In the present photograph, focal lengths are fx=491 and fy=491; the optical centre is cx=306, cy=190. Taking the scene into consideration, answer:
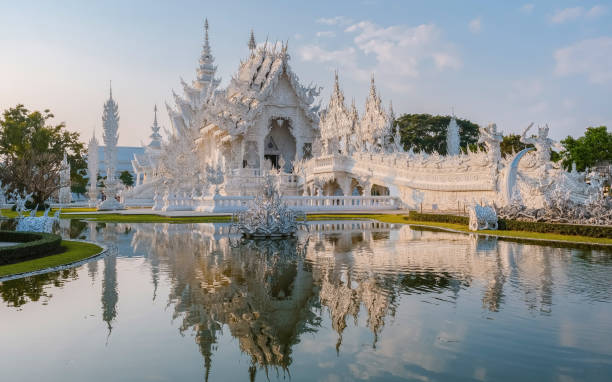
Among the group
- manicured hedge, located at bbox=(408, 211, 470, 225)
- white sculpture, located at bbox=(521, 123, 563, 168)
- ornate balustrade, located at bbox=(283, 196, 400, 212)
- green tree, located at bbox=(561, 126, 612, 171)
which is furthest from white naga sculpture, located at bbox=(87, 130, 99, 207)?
green tree, located at bbox=(561, 126, 612, 171)

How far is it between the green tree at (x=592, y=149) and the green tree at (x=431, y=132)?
51.0ft

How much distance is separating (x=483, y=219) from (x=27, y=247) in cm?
1297

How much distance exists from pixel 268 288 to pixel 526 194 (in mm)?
15201

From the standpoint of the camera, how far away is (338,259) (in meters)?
9.91

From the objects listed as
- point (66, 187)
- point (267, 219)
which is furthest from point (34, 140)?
point (267, 219)

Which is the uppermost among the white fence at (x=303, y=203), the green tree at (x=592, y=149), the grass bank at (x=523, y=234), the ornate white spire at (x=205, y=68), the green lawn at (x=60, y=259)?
the ornate white spire at (x=205, y=68)

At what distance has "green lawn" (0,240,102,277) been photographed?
8585 millimetres

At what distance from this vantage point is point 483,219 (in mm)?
16062

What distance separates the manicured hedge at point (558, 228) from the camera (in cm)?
1321

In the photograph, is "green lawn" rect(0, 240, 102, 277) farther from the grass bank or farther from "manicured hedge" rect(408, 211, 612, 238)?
"manicured hedge" rect(408, 211, 612, 238)

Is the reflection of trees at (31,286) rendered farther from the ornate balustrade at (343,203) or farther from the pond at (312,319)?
the ornate balustrade at (343,203)

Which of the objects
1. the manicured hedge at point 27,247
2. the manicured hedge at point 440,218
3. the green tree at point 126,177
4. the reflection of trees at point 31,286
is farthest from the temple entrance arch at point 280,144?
the green tree at point 126,177

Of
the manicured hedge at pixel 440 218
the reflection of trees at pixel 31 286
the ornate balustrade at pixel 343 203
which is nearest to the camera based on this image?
the reflection of trees at pixel 31 286

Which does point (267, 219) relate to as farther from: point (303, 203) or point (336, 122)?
point (336, 122)
